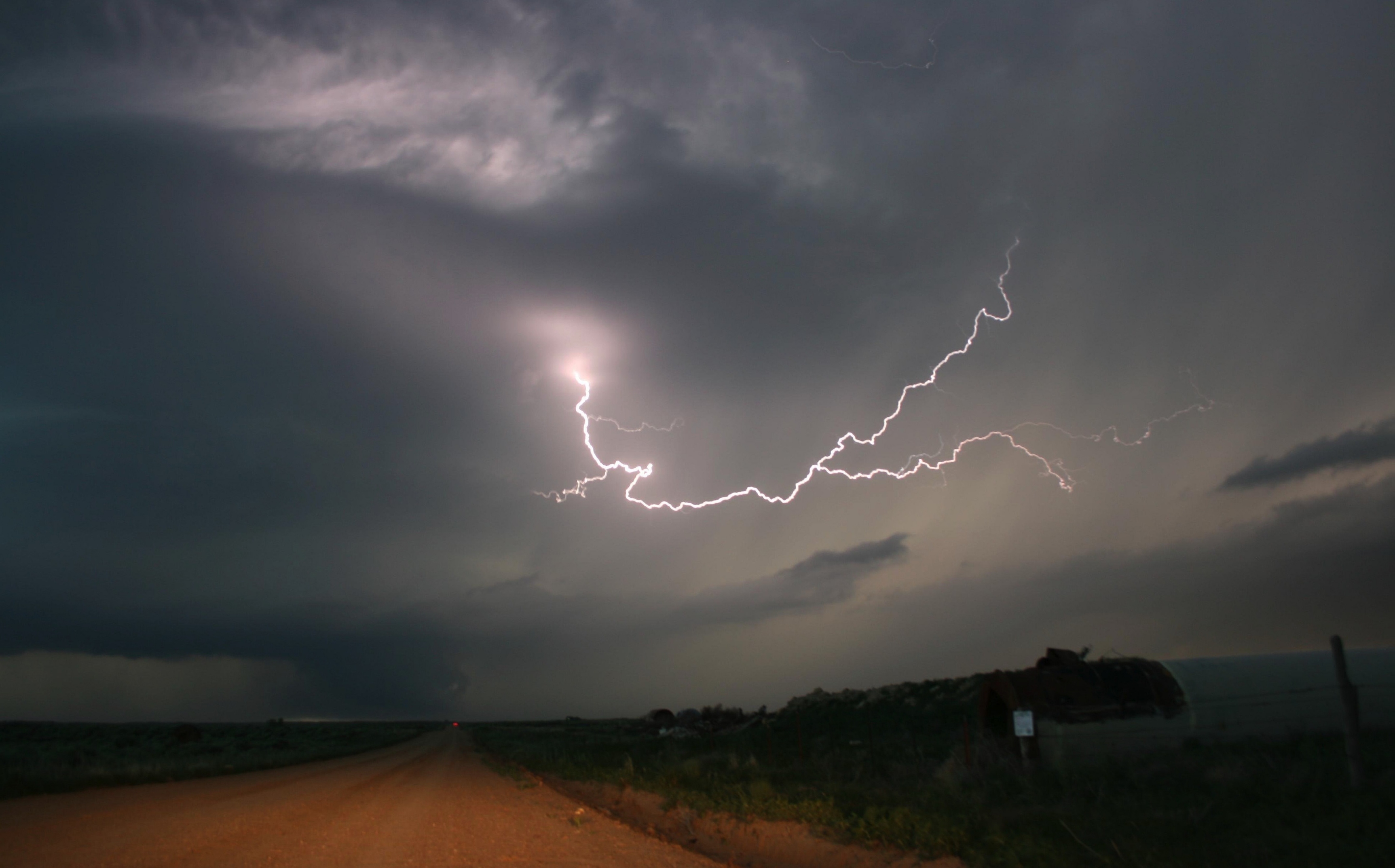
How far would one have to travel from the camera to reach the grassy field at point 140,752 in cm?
2191

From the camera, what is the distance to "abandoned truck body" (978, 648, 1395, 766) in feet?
55.9

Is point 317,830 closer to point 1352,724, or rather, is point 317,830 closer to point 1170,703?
point 1352,724

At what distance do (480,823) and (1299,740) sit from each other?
17175 mm

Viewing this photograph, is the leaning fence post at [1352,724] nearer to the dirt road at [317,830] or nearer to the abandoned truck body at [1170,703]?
the abandoned truck body at [1170,703]

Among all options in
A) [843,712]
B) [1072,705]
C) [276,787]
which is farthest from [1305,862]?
[843,712]

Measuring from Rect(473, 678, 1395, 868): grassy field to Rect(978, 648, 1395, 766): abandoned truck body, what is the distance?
0.79m

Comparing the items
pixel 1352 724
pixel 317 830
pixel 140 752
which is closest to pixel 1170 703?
pixel 1352 724

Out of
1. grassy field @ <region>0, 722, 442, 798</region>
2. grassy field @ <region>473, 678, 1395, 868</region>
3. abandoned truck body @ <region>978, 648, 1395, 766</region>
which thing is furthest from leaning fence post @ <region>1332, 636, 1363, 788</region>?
grassy field @ <region>0, 722, 442, 798</region>

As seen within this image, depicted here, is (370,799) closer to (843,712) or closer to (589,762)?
(589,762)

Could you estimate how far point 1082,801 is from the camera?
39.2ft

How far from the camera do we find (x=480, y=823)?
13875 mm

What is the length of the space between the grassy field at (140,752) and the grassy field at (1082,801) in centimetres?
1415

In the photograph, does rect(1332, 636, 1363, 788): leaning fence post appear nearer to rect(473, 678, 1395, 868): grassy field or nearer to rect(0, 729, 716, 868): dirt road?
→ rect(473, 678, 1395, 868): grassy field

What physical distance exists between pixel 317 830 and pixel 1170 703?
1811 cm
